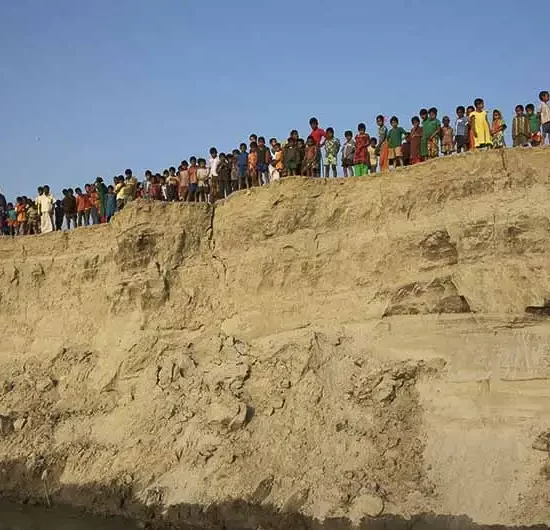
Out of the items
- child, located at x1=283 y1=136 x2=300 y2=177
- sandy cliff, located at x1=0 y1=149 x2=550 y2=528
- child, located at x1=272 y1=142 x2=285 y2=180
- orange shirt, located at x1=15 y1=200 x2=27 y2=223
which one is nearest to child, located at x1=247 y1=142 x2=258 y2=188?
child, located at x1=272 y1=142 x2=285 y2=180

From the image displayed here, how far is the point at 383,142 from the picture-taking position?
14.5 meters

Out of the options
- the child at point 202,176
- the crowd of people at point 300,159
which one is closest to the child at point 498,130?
the crowd of people at point 300,159

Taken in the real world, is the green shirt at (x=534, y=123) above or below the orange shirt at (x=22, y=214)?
above

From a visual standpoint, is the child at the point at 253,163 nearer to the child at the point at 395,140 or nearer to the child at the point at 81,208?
the child at the point at 395,140

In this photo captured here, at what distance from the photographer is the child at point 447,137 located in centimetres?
1384

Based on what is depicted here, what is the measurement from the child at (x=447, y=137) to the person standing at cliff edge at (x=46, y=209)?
1039 centimetres

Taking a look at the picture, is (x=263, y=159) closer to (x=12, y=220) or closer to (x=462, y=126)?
(x=462, y=126)

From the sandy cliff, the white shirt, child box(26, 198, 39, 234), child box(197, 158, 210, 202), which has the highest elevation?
the white shirt

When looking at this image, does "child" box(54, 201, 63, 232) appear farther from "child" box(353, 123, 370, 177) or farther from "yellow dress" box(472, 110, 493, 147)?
"yellow dress" box(472, 110, 493, 147)

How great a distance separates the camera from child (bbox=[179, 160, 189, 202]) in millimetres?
16828

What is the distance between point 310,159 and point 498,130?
3.78 metres

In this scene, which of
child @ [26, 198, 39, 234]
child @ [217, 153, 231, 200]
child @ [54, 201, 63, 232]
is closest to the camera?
child @ [217, 153, 231, 200]

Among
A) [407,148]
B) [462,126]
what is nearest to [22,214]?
[407,148]

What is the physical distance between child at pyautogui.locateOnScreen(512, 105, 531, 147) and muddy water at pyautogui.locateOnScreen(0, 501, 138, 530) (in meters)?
9.49
